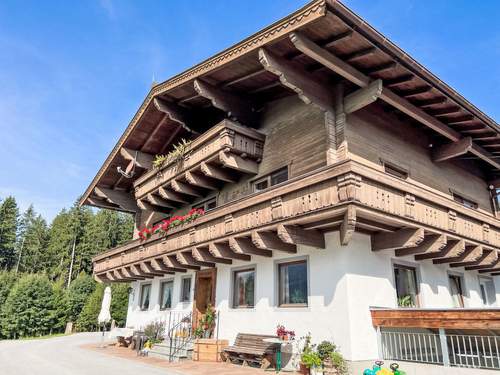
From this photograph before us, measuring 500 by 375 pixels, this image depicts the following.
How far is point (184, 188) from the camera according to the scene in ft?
50.4

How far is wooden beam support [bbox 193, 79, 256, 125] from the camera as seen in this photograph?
41.6 ft

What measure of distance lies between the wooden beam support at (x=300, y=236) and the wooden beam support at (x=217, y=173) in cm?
485

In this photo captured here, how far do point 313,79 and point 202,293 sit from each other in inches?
356

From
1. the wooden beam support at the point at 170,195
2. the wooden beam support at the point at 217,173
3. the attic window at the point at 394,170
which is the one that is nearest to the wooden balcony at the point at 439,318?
the attic window at the point at 394,170

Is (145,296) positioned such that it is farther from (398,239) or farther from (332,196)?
(332,196)

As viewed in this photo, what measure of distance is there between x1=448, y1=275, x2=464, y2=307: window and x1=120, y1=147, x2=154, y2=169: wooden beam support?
13.7 m

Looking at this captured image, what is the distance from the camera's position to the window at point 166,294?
17.2 m

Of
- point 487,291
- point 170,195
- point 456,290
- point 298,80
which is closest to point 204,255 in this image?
point 170,195

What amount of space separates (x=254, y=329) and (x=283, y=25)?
8.41 meters

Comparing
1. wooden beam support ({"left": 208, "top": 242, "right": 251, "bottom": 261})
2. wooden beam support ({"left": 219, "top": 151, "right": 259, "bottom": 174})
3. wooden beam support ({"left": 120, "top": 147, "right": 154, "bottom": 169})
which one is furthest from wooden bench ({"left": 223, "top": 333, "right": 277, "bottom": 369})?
wooden beam support ({"left": 120, "top": 147, "right": 154, "bottom": 169})

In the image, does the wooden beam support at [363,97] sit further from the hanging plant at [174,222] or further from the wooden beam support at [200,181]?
the wooden beam support at [200,181]

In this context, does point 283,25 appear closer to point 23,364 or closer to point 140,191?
point 140,191

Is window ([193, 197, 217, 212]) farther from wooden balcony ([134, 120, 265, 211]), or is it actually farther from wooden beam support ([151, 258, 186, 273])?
wooden beam support ([151, 258, 186, 273])

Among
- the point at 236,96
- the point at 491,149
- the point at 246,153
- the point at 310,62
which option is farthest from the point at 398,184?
the point at 491,149
